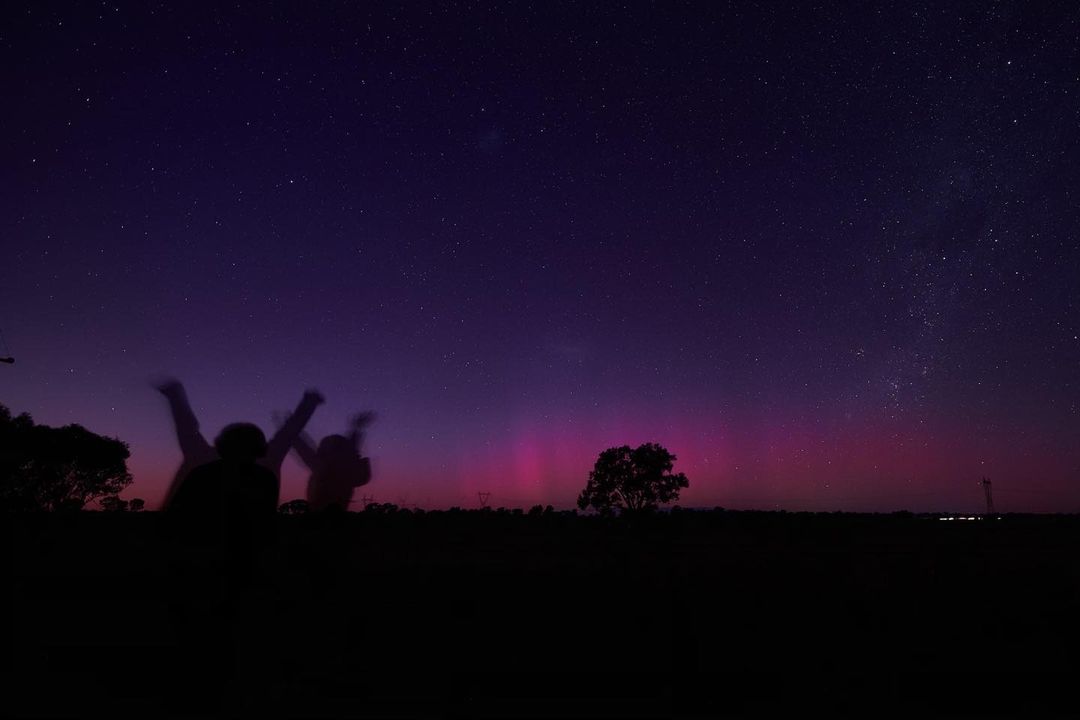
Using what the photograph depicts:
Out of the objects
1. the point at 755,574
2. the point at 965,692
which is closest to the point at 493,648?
the point at 965,692

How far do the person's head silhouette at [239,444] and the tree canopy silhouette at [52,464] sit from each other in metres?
39.7

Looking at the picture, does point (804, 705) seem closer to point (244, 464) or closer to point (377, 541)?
point (244, 464)

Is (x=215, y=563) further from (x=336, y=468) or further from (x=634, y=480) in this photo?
(x=634, y=480)

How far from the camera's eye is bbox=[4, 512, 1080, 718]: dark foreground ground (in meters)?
5.00

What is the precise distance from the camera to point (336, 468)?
7.50 meters

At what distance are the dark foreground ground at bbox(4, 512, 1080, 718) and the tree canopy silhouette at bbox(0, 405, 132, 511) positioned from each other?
29.2 metres

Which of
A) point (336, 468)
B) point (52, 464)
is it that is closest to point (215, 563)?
point (336, 468)

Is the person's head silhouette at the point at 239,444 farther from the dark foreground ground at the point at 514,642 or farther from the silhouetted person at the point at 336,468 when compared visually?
the silhouetted person at the point at 336,468

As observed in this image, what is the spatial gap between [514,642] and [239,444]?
5.20m

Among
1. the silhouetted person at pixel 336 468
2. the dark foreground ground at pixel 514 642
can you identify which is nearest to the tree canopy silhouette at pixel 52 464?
the dark foreground ground at pixel 514 642

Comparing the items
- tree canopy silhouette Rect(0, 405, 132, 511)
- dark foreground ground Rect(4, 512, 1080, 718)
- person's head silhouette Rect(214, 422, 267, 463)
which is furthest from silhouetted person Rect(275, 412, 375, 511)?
tree canopy silhouette Rect(0, 405, 132, 511)

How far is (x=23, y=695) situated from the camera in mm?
5387

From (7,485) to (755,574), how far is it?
4290cm

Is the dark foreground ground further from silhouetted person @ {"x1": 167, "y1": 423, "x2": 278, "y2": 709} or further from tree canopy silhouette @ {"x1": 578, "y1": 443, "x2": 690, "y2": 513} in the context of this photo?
tree canopy silhouette @ {"x1": 578, "y1": 443, "x2": 690, "y2": 513}
